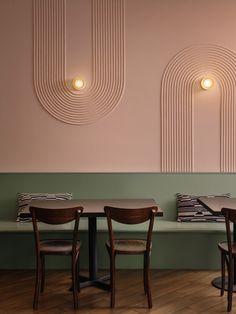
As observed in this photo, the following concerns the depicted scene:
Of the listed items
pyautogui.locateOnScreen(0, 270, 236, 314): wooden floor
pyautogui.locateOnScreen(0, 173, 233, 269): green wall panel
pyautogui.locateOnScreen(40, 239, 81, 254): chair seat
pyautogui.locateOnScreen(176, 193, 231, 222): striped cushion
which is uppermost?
pyautogui.locateOnScreen(0, 173, 233, 269): green wall panel

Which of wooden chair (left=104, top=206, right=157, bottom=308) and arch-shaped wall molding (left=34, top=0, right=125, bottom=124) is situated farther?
arch-shaped wall molding (left=34, top=0, right=125, bottom=124)

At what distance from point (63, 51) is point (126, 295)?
298 cm

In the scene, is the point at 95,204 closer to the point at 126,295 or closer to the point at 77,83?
the point at 126,295

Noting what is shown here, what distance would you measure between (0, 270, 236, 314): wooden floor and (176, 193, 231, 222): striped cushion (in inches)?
24.9

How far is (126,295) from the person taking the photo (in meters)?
3.68

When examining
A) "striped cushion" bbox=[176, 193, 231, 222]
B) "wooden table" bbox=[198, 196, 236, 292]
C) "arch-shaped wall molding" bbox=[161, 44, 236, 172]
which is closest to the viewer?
"wooden table" bbox=[198, 196, 236, 292]

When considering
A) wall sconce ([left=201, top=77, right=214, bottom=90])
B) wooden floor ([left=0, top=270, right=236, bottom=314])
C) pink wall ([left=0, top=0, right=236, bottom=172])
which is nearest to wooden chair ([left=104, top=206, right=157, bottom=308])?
wooden floor ([left=0, top=270, right=236, bottom=314])

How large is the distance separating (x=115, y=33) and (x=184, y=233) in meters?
2.55

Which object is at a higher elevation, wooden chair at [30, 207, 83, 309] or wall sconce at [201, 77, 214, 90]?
wall sconce at [201, 77, 214, 90]

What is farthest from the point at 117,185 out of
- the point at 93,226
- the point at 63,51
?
the point at 63,51

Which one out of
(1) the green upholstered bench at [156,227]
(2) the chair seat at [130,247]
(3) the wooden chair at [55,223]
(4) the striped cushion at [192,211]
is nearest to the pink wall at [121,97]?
(4) the striped cushion at [192,211]

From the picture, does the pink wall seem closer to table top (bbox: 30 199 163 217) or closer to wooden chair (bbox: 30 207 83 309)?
table top (bbox: 30 199 163 217)

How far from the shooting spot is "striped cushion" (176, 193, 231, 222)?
467cm

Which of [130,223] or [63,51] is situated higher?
[63,51]
